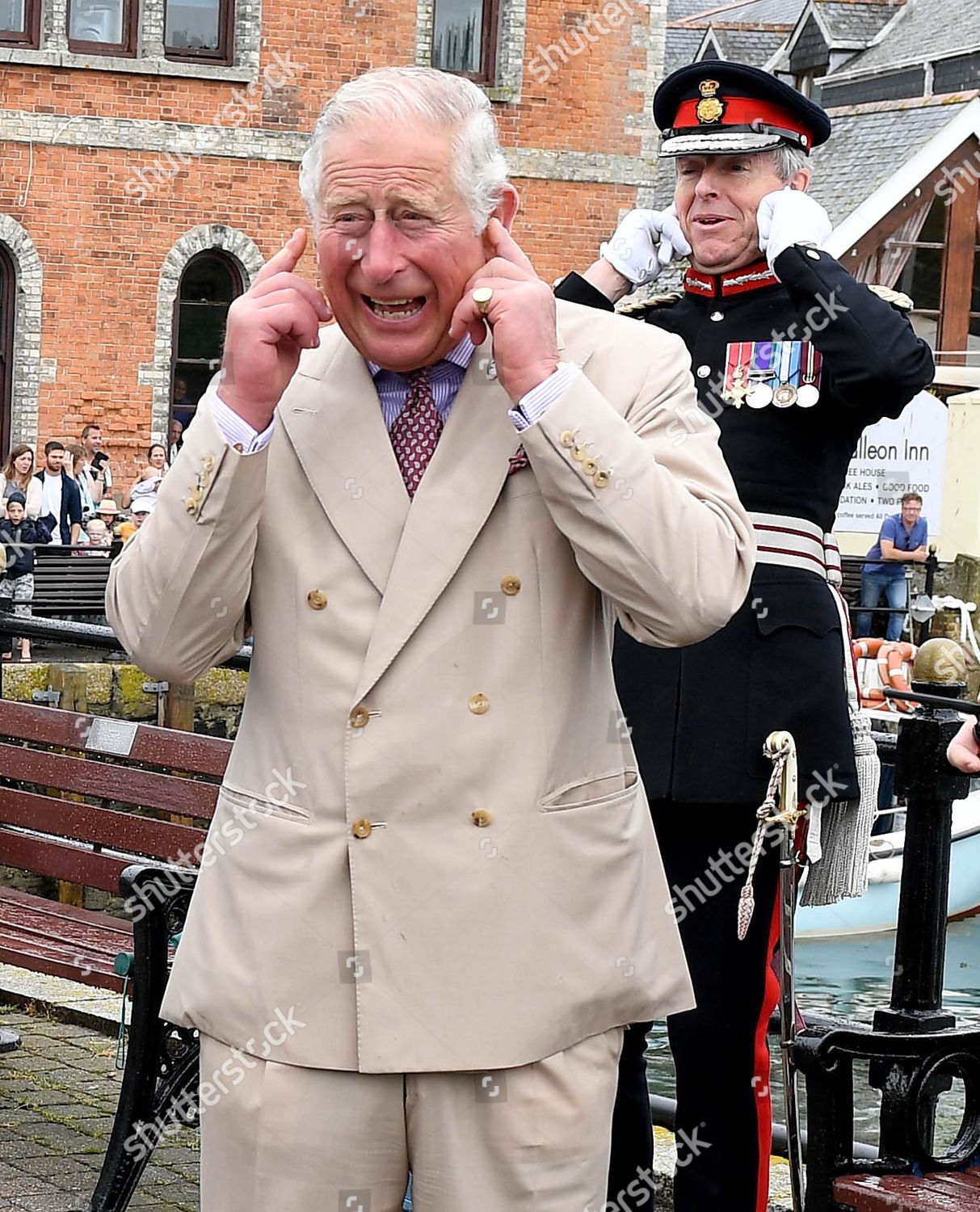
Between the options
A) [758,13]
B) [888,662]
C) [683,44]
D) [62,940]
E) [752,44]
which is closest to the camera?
[62,940]

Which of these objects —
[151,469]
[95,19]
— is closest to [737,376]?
[151,469]

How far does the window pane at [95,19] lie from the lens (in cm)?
2427

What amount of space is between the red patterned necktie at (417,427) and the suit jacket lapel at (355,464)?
38 mm

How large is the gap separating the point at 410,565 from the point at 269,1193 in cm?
75

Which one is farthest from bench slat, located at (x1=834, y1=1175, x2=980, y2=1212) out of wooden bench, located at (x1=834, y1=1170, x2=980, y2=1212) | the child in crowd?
the child in crowd

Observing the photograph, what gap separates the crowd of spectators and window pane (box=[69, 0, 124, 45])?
5.30 metres

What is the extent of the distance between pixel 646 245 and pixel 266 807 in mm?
1546

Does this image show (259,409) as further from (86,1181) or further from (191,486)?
(86,1181)

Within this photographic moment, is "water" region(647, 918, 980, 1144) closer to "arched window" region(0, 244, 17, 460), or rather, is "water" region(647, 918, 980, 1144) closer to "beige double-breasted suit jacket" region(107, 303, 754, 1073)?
"beige double-breasted suit jacket" region(107, 303, 754, 1073)

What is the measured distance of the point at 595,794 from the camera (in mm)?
2523

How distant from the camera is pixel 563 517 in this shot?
93.6 inches

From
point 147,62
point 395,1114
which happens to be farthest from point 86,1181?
point 147,62

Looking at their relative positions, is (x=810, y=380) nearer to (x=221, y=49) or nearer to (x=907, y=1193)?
(x=907, y=1193)

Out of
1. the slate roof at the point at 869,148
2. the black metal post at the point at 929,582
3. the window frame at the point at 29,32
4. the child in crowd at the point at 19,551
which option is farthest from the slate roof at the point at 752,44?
the child in crowd at the point at 19,551
